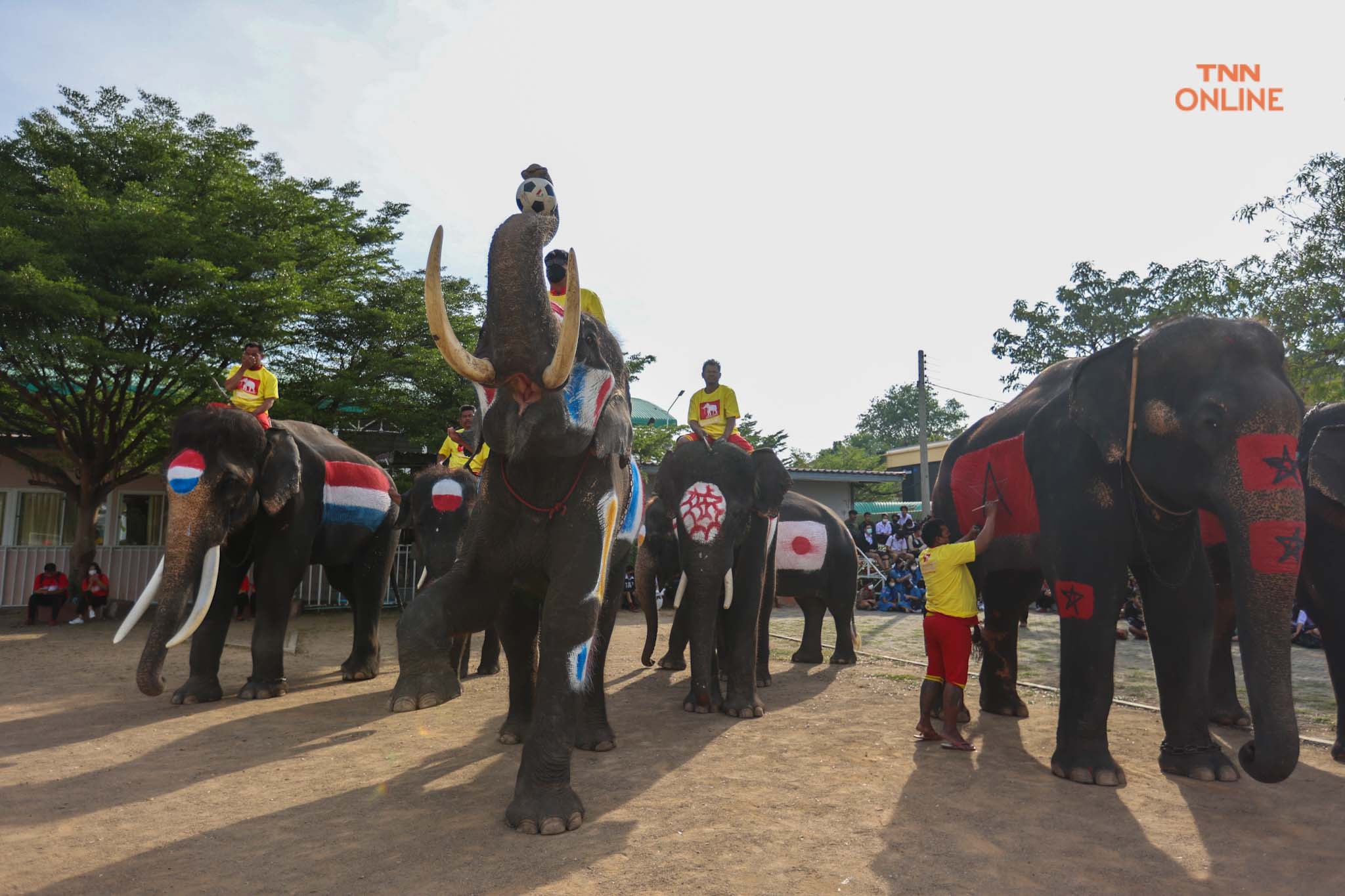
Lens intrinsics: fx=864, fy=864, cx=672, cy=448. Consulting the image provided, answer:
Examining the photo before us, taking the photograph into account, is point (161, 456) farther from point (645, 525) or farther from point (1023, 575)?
point (1023, 575)

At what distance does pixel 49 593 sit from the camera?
1400 cm

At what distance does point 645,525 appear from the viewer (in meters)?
9.39

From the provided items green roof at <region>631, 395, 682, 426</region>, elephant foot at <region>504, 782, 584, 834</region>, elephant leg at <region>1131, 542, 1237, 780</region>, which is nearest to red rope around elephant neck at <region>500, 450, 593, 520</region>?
elephant foot at <region>504, 782, 584, 834</region>

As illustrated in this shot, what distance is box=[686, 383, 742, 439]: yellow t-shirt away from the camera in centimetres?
863

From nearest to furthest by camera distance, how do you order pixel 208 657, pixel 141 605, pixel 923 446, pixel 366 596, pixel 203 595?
pixel 141 605 → pixel 203 595 → pixel 208 657 → pixel 366 596 → pixel 923 446

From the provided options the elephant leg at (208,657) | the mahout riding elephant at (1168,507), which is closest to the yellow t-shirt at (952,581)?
the mahout riding elephant at (1168,507)

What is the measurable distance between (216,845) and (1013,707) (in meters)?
5.71

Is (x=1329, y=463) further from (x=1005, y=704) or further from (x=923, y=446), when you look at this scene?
(x=923, y=446)

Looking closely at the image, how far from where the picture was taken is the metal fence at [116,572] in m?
16.4

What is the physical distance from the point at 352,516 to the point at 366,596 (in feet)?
3.24

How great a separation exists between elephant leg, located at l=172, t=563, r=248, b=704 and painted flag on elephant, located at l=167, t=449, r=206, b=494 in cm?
94

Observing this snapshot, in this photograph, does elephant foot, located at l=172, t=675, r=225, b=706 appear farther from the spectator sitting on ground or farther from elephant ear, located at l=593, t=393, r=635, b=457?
the spectator sitting on ground

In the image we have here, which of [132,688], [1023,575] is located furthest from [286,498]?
[1023,575]

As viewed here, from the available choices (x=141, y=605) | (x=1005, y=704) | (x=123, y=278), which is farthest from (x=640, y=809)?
(x=123, y=278)
